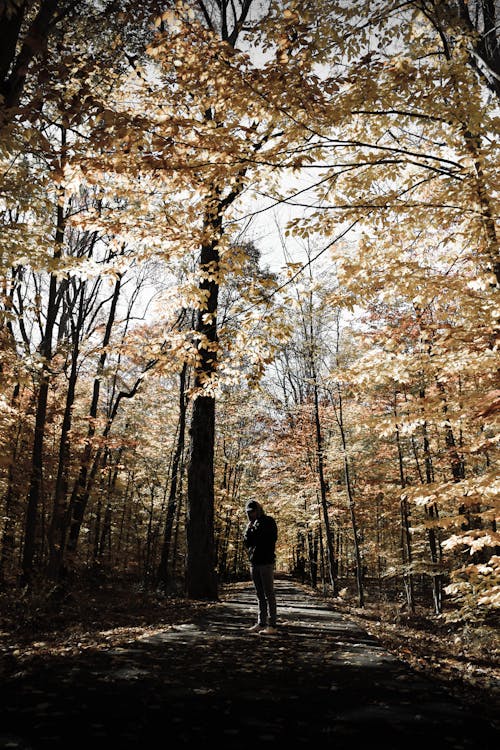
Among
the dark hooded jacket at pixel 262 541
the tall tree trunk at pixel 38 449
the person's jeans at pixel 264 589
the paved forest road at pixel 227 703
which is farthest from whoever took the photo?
the tall tree trunk at pixel 38 449

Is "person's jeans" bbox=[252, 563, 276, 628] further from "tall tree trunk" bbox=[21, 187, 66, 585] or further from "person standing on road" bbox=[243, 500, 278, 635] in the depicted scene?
"tall tree trunk" bbox=[21, 187, 66, 585]

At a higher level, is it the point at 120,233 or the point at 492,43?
the point at 492,43

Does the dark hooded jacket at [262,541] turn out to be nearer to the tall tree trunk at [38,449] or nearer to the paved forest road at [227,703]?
the paved forest road at [227,703]

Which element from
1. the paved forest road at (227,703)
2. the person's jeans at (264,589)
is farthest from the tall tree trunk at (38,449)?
the paved forest road at (227,703)

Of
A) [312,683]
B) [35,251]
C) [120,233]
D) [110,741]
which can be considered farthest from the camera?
[35,251]

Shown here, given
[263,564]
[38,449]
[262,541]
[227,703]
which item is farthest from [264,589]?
[38,449]

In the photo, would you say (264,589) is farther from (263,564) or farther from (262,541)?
(262,541)

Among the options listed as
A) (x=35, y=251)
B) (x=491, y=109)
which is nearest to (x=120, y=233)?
(x=35, y=251)

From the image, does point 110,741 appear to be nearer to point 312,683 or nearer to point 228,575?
point 312,683

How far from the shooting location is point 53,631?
700 centimetres

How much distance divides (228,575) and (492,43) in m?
30.2

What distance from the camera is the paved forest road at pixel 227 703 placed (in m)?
2.43

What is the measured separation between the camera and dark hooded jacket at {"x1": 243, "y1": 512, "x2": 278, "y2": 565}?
630cm

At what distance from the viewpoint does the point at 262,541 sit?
20.8 ft
